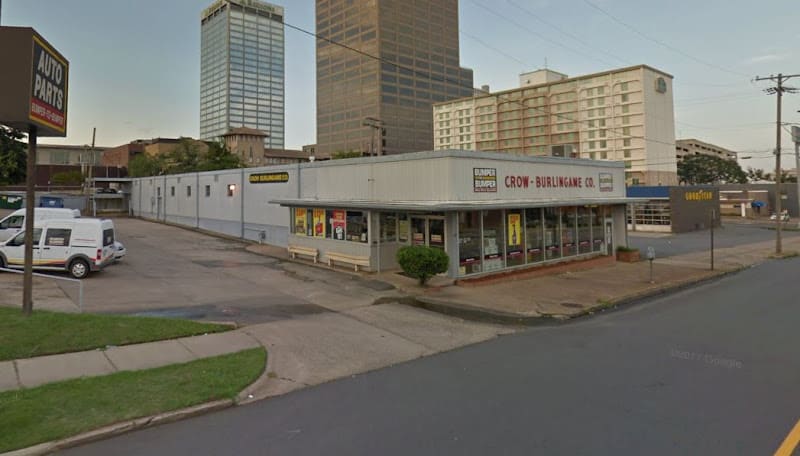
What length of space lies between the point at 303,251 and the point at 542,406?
682 inches

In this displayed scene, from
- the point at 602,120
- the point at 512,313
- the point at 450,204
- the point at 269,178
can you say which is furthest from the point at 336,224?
the point at 602,120

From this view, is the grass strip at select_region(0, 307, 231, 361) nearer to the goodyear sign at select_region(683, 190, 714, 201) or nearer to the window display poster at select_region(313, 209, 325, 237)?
the window display poster at select_region(313, 209, 325, 237)

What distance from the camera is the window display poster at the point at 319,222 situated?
21391mm

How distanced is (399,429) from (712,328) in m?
9.10

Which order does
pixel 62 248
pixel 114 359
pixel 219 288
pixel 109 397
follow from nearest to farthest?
pixel 109 397
pixel 114 359
pixel 219 288
pixel 62 248

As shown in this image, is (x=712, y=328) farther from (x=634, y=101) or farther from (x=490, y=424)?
(x=634, y=101)

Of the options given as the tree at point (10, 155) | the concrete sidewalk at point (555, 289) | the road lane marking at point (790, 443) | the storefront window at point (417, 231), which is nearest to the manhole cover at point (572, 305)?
the concrete sidewalk at point (555, 289)

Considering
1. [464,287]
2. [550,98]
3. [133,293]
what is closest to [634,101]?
[550,98]

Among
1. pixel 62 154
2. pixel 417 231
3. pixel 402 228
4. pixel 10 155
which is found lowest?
pixel 417 231

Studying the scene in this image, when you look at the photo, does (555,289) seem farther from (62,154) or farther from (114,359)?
(62,154)

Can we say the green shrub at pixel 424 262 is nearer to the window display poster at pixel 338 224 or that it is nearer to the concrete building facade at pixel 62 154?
the window display poster at pixel 338 224

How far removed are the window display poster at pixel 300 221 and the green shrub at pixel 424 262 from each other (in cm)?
876

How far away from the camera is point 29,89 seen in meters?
8.74

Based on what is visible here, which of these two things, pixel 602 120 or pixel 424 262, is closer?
pixel 424 262
